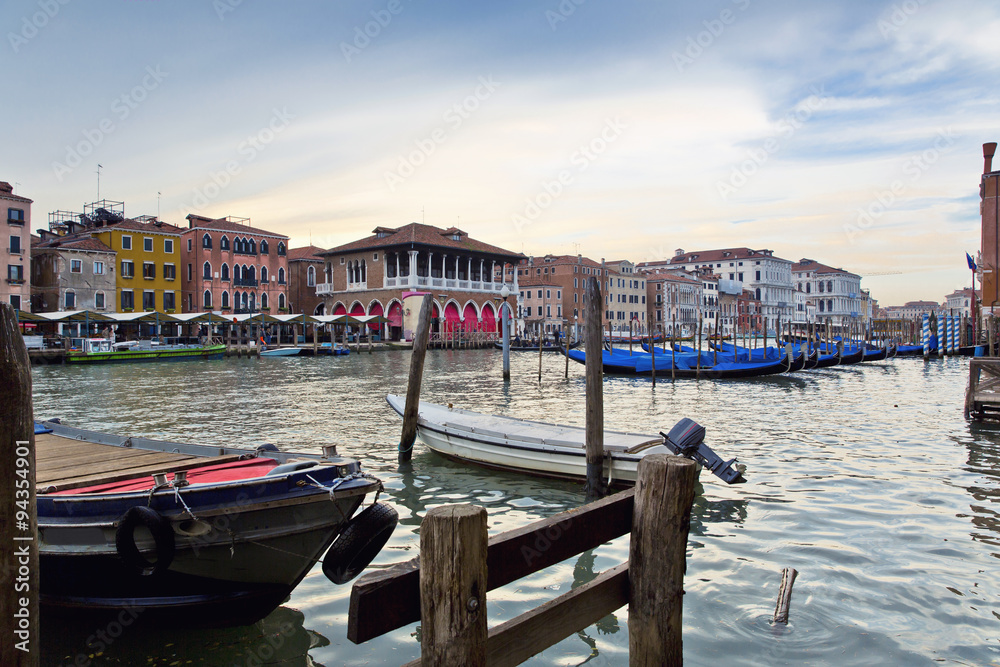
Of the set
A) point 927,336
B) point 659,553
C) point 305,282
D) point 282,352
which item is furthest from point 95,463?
point 305,282

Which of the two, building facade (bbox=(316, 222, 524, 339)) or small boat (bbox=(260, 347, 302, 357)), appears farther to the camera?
building facade (bbox=(316, 222, 524, 339))

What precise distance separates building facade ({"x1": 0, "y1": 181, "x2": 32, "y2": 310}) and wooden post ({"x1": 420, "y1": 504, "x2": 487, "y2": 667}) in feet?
123

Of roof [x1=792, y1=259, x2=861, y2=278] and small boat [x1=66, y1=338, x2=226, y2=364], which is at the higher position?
roof [x1=792, y1=259, x2=861, y2=278]

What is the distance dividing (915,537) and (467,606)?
4.88 m

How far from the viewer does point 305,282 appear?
168ft

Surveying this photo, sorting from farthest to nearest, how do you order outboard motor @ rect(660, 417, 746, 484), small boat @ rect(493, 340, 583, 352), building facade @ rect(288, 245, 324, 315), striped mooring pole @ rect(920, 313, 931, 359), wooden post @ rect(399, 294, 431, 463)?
1. building facade @ rect(288, 245, 324, 315)
2. small boat @ rect(493, 340, 583, 352)
3. striped mooring pole @ rect(920, 313, 931, 359)
4. wooden post @ rect(399, 294, 431, 463)
5. outboard motor @ rect(660, 417, 746, 484)

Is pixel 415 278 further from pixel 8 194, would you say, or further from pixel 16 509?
pixel 16 509

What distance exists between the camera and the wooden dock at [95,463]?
428 centimetres

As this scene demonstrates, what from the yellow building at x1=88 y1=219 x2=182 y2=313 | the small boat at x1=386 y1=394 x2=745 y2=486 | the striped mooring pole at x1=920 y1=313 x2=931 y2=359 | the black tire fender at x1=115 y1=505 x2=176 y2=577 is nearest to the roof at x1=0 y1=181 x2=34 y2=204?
the yellow building at x1=88 y1=219 x2=182 y2=313

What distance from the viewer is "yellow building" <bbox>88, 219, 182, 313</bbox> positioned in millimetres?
38312

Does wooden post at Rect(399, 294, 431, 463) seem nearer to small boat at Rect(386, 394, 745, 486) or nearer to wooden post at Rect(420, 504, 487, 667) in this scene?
small boat at Rect(386, 394, 745, 486)

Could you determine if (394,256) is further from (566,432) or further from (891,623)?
(891,623)

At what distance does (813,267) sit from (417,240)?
→ 81.8 m

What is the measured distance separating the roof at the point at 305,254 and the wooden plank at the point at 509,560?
50.4m
